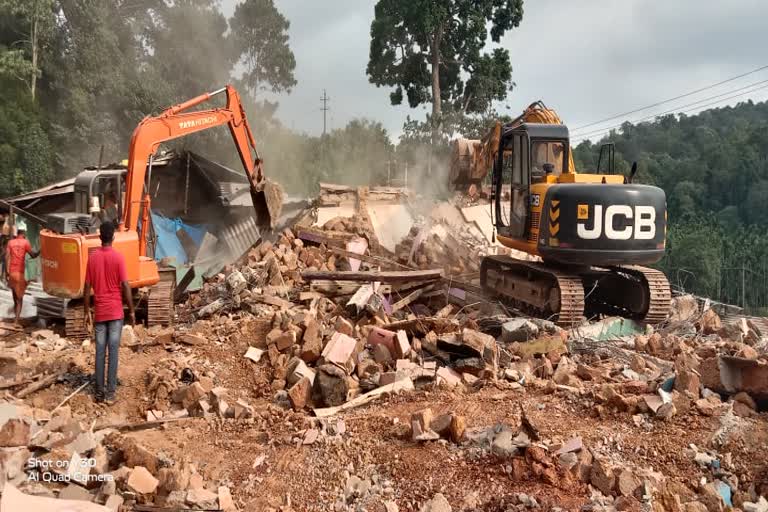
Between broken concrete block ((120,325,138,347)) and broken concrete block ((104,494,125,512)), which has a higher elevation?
broken concrete block ((120,325,138,347))

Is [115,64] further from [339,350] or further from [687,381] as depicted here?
[687,381]

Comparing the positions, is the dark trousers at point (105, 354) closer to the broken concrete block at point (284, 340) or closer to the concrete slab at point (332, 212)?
the broken concrete block at point (284, 340)

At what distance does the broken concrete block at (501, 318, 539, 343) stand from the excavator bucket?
580 cm

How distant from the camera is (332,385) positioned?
211 inches

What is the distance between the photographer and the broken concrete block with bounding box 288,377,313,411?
5.32 metres

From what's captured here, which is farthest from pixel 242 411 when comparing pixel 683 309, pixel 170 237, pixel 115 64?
pixel 115 64

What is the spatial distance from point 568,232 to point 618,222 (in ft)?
A: 1.96

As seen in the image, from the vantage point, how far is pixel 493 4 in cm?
2489

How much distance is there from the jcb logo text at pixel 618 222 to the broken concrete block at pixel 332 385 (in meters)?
3.86

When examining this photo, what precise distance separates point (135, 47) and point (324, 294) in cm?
2663

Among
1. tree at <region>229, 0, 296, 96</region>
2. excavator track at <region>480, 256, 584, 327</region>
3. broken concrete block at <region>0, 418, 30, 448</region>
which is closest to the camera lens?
broken concrete block at <region>0, 418, 30, 448</region>

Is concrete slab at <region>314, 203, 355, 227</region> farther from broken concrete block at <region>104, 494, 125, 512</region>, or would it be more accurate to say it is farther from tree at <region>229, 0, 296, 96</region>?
tree at <region>229, 0, 296, 96</region>

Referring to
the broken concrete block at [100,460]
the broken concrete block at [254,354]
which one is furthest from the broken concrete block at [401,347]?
the broken concrete block at [100,460]

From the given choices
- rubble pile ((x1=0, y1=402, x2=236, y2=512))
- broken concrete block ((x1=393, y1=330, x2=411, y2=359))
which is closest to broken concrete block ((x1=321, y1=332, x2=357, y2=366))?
broken concrete block ((x1=393, y1=330, x2=411, y2=359))
